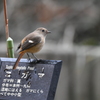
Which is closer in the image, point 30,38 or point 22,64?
→ point 22,64

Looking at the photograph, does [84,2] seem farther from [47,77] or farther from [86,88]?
[47,77]

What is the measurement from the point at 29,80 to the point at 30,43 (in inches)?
23.1

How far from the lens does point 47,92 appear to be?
411 centimetres

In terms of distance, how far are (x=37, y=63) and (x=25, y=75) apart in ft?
0.58

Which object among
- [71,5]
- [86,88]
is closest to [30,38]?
[86,88]

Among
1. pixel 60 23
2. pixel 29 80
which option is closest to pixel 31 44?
pixel 29 80

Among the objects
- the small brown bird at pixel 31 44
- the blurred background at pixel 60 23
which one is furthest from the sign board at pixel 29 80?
the blurred background at pixel 60 23

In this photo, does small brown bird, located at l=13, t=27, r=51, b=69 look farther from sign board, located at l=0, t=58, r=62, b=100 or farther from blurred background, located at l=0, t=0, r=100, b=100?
blurred background, located at l=0, t=0, r=100, b=100

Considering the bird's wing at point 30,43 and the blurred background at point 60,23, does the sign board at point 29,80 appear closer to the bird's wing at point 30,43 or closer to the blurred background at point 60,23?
the bird's wing at point 30,43

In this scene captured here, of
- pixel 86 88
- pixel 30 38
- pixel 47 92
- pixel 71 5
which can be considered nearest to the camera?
pixel 47 92

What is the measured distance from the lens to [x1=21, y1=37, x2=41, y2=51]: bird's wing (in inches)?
185

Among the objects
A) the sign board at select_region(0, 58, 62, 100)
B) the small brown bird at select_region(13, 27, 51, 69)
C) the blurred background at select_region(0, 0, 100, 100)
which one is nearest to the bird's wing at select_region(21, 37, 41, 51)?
the small brown bird at select_region(13, 27, 51, 69)

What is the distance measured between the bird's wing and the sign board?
218mm

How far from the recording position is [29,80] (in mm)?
4297
